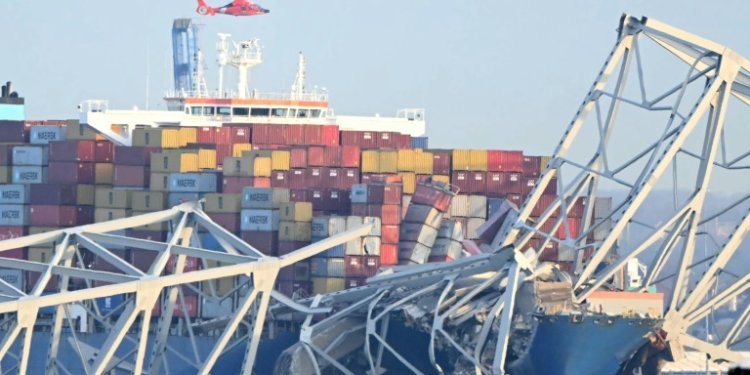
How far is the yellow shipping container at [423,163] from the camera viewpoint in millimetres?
74188

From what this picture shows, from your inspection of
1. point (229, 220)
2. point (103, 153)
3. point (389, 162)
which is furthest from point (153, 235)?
point (389, 162)

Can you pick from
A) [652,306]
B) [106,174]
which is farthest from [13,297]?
[106,174]

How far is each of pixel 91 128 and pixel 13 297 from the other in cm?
2452

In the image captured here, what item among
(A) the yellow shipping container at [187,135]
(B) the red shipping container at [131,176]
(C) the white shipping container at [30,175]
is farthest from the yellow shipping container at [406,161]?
(C) the white shipping container at [30,175]

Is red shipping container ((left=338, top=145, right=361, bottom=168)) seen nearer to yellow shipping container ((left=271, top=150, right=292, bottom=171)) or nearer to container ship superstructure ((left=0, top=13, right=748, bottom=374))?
container ship superstructure ((left=0, top=13, right=748, bottom=374))

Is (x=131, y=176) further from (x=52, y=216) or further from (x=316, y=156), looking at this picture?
(x=316, y=156)

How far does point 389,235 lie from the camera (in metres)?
69.2

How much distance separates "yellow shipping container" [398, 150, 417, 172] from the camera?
73938 mm

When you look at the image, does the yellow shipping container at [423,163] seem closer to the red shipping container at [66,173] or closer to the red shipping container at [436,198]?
the red shipping container at [436,198]

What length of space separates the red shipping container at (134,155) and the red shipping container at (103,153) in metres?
0.86

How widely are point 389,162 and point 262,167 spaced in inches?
182

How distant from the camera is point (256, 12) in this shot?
96.9 meters

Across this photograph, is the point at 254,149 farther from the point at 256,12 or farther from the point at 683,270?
the point at 683,270

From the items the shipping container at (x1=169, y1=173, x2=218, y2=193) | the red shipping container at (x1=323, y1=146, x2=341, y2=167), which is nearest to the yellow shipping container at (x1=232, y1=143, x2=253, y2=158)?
the shipping container at (x1=169, y1=173, x2=218, y2=193)
